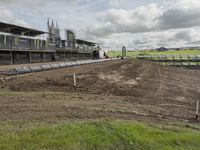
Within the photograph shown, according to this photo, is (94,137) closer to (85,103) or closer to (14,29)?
(85,103)

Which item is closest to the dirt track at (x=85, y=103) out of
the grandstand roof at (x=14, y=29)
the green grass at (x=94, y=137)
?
the green grass at (x=94, y=137)

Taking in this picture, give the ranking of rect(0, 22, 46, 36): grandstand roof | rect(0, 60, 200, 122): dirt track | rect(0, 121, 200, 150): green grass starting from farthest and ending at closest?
rect(0, 22, 46, 36): grandstand roof < rect(0, 60, 200, 122): dirt track < rect(0, 121, 200, 150): green grass

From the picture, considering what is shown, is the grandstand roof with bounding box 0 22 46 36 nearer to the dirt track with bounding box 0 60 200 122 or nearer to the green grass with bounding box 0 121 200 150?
the dirt track with bounding box 0 60 200 122

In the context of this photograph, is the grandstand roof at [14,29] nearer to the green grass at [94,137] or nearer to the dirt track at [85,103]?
the dirt track at [85,103]

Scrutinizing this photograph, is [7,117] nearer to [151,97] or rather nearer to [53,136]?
[53,136]

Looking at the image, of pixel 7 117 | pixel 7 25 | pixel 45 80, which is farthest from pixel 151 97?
pixel 7 25

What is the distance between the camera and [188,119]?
1266cm

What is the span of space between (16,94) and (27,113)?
410 cm

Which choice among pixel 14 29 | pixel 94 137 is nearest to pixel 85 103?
pixel 94 137

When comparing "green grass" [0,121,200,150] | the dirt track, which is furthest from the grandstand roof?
"green grass" [0,121,200,150]

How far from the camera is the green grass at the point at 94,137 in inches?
290

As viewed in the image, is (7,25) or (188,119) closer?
(188,119)

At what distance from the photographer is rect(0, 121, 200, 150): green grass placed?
24.1 ft

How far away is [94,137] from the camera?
26.3ft
